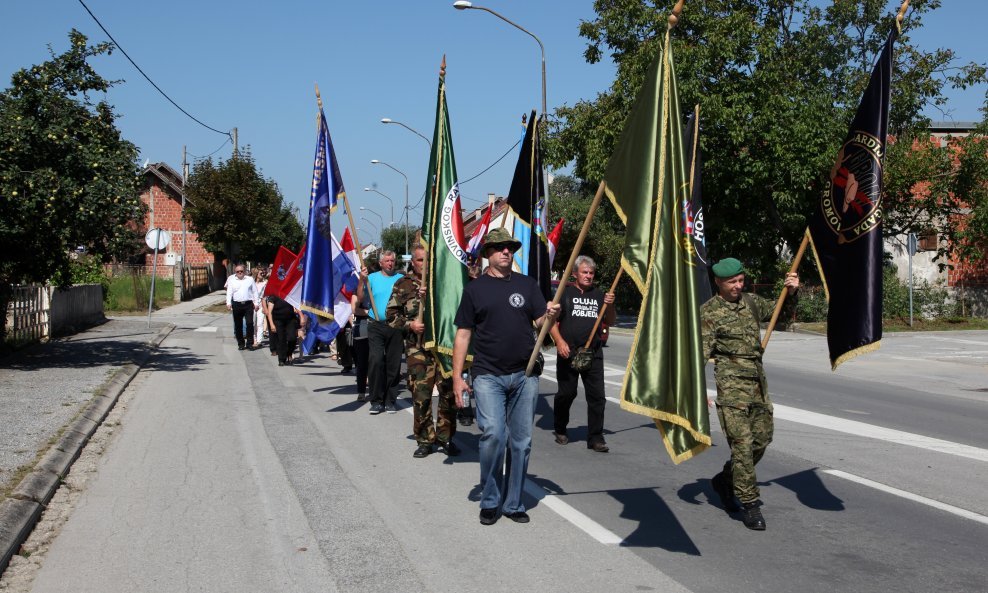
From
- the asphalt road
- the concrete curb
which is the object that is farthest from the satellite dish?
the asphalt road

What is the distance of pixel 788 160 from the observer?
2809cm

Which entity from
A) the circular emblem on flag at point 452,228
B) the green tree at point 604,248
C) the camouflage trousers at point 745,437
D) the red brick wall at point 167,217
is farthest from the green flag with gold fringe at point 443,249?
the red brick wall at point 167,217

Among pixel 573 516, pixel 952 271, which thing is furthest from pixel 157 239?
pixel 952 271

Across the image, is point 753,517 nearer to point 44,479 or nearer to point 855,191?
point 855,191

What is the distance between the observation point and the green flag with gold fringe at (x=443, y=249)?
8.15 m

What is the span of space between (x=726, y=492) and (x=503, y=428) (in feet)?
5.29

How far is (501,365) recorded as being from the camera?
242 inches

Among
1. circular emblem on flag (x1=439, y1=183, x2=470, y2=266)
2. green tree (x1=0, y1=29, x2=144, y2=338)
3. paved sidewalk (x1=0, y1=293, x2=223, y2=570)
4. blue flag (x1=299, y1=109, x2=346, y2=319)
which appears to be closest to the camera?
paved sidewalk (x1=0, y1=293, x2=223, y2=570)

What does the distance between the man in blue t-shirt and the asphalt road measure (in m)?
0.33

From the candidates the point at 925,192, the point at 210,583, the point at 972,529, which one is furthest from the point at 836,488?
the point at 925,192

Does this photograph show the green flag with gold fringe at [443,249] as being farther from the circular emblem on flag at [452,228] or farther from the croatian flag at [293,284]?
the croatian flag at [293,284]

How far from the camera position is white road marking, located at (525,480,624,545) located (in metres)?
5.86

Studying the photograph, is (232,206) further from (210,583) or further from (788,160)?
(210,583)

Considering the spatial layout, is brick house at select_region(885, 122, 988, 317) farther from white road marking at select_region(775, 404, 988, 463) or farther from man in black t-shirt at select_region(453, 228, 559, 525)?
man in black t-shirt at select_region(453, 228, 559, 525)
